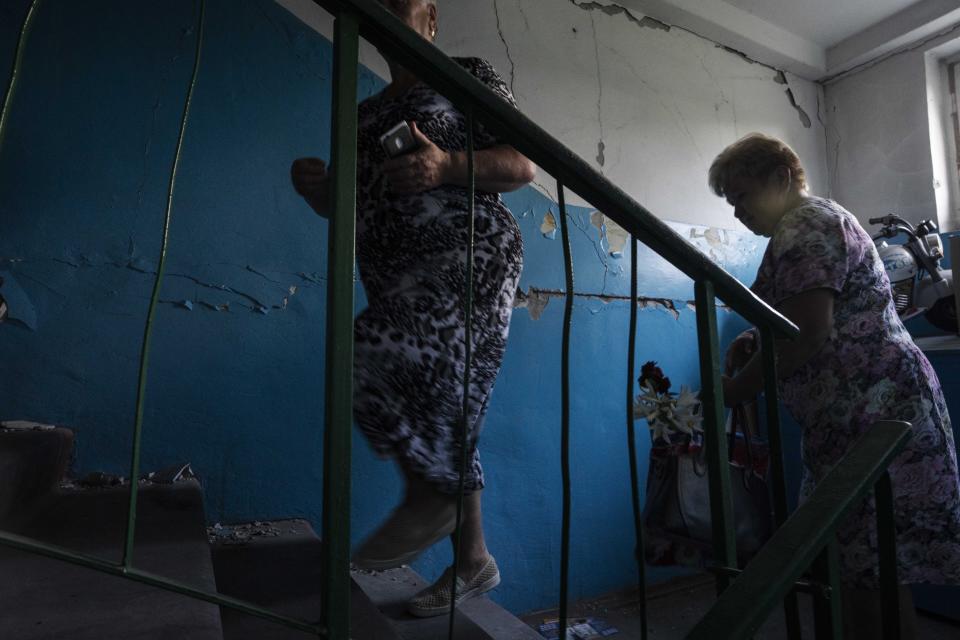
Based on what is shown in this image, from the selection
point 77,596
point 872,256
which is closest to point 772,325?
point 872,256

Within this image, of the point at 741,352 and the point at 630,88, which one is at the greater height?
the point at 630,88

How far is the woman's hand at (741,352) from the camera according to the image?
1706mm

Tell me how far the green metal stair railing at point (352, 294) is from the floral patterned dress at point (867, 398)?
0.34 meters

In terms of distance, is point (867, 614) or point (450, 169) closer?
point (450, 169)

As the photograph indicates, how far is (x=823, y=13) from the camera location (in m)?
3.42

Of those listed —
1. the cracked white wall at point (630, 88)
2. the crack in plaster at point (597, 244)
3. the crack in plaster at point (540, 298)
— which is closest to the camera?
the crack in plaster at point (540, 298)

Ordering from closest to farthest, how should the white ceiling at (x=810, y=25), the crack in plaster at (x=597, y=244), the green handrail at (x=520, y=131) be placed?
1. the green handrail at (x=520, y=131)
2. the crack in plaster at (x=597, y=244)
3. the white ceiling at (x=810, y=25)

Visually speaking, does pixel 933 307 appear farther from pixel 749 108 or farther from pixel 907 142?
pixel 749 108

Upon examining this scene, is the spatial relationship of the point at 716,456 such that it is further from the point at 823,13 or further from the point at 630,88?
the point at 823,13

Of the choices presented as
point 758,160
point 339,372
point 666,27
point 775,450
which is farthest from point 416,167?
point 666,27

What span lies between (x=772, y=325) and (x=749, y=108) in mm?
2881

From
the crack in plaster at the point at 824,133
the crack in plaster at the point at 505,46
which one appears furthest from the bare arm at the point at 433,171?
the crack in plaster at the point at 824,133

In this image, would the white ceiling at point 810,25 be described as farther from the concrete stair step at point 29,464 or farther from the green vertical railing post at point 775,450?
the concrete stair step at point 29,464

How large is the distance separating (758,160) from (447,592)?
4.47ft
